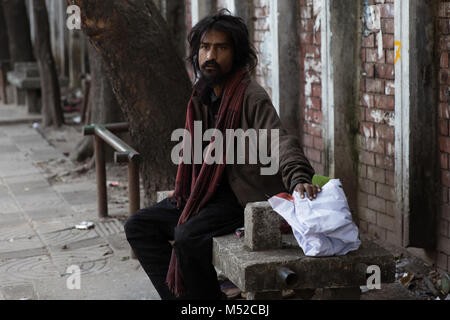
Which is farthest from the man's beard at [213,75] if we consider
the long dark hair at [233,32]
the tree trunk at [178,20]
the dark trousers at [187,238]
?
the tree trunk at [178,20]

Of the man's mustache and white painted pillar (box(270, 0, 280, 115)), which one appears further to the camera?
white painted pillar (box(270, 0, 280, 115))

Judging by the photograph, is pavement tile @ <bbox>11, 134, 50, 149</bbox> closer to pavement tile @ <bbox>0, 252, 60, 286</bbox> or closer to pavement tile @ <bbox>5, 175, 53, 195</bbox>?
pavement tile @ <bbox>5, 175, 53, 195</bbox>

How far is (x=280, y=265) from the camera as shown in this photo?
3.66 meters

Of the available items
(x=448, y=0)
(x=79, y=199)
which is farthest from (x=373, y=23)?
(x=79, y=199)

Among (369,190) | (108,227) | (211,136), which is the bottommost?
(108,227)

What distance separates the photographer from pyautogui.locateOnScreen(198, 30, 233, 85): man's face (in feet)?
13.7

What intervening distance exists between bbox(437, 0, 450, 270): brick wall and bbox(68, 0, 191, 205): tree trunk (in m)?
1.95

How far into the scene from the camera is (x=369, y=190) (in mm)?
5809

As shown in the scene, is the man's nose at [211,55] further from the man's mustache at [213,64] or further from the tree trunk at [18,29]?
the tree trunk at [18,29]

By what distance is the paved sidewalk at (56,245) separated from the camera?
207 inches

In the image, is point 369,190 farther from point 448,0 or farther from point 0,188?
point 0,188

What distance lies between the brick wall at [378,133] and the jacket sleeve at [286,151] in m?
1.62

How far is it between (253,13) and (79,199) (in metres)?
2.54

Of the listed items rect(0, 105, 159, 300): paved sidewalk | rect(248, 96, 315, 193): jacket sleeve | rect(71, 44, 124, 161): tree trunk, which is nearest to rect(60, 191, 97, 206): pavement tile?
rect(0, 105, 159, 300): paved sidewalk
